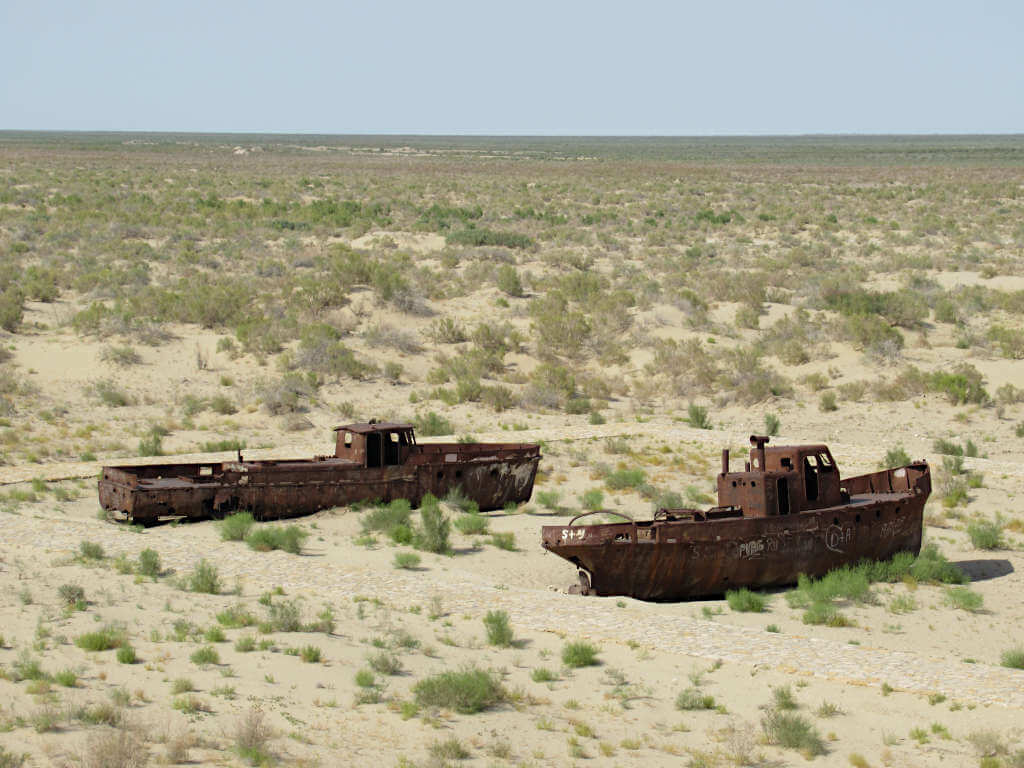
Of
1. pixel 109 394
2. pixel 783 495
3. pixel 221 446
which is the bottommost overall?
pixel 221 446

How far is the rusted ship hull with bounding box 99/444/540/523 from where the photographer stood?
2017 centimetres

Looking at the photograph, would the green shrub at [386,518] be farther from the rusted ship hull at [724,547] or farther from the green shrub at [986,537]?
the green shrub at [986,537]

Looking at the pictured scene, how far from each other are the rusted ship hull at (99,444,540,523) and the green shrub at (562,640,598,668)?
28.6ft

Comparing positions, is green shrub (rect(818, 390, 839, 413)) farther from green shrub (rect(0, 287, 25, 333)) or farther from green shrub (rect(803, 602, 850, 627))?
green shrub (rect(0, 287, 25, 333))

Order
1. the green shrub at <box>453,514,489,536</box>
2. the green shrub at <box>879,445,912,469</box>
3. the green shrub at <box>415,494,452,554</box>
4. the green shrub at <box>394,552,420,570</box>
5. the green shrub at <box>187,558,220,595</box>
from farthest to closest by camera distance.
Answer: the green shrub at <box>879,445,912,469</box> → the green shrub at <box>453,514,489,536</box> → the green shrub at <box>415,494,452,554</box> → the green shrub at <box>394,552,420,570</box> → the green shrub at <box>187,558,220,595</box>

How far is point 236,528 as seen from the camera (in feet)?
63.8

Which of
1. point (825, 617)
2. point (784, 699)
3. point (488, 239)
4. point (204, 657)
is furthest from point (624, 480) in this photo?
point (488, 239)

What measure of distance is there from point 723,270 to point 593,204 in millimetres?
24341

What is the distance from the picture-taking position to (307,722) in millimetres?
11148

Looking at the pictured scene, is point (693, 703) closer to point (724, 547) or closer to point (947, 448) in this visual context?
point (724, 547)

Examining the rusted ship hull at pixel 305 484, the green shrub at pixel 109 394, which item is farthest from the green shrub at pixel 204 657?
the green shrub at pixel 109 394

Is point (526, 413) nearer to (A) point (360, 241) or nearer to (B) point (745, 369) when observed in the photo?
(B) point (745, 369)

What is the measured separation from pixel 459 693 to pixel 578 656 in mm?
1935

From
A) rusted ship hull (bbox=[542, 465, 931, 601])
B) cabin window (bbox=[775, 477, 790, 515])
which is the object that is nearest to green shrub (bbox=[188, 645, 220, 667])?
rusted ship hull (bbox=[542, 465, 931, 601])
